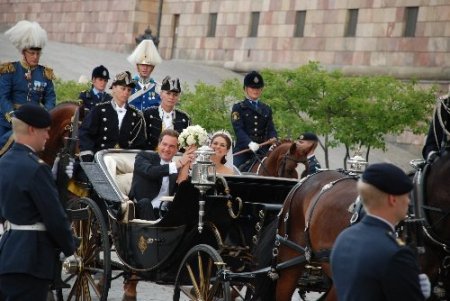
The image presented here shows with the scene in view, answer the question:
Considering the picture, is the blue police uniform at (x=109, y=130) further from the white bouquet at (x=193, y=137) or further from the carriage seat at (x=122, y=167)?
the white bouquet at (x=193, y=137)

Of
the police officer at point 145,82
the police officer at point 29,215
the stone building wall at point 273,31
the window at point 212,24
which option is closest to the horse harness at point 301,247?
the police officer at point 29,215

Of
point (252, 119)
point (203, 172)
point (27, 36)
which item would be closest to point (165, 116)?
point (27, 36)

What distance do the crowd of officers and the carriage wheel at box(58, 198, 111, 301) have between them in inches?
39.7

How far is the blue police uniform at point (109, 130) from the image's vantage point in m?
11.2

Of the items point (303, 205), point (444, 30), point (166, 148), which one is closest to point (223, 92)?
point (444, 30)

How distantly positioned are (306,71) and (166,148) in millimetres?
13544

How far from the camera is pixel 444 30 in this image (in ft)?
100

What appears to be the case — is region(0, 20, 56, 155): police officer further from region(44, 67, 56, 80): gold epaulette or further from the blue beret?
the blue beret

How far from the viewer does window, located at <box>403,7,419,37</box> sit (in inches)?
1253

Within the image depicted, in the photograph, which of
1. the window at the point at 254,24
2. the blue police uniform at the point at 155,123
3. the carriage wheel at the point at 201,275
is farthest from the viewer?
the window at the point at 254,24

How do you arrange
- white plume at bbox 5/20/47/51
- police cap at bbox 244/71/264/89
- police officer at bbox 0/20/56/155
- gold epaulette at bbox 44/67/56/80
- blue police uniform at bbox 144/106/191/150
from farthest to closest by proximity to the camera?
1. police cap at bbox 244/71/264/89
2. gold epaulette at bbox 44/67/56/80
3. blue police uniform at bbox 144/106/191/150
4. police officer at bbox 0/20/56/155
5. white plume at bbox 5/20/47/51

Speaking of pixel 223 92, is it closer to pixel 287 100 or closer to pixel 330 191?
pixel 287 100

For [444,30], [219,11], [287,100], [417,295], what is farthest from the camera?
[219,11]

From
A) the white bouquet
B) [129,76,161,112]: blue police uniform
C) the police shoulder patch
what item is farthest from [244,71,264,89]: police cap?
the white bouquet
